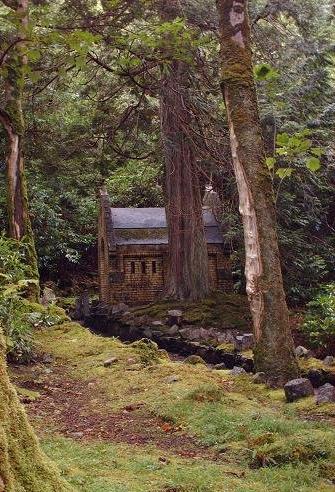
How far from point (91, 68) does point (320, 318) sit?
8.54m

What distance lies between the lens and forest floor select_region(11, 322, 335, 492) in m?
4.01

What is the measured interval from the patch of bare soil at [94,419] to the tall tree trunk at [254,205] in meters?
2.46

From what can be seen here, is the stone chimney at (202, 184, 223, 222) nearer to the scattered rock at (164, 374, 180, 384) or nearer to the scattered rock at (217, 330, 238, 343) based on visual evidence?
the scattered rock at (217, 330, 238, 343)

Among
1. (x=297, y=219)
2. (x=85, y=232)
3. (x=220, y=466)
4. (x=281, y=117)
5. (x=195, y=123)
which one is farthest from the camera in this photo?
(x=85, y=232)

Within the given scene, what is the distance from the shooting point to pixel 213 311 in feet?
53.2

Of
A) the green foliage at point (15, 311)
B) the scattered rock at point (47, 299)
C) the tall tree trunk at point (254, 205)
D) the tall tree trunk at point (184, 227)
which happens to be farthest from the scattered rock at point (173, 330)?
the tall tree trunk at point (254, 205)

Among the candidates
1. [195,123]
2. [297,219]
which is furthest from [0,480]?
[297,219]

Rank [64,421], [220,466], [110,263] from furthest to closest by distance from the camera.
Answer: [110,263]
[64,421]
[220,466]

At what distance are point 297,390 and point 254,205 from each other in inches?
107

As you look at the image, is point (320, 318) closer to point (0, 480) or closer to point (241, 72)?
point (241, 72)

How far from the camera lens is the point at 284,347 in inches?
322

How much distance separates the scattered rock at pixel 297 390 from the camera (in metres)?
7.01

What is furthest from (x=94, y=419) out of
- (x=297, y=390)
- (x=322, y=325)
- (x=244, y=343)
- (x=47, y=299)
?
(x=47, y=299)

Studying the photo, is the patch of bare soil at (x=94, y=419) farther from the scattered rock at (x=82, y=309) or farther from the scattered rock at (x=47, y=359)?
the scattered rock at (x=82, y=309)
